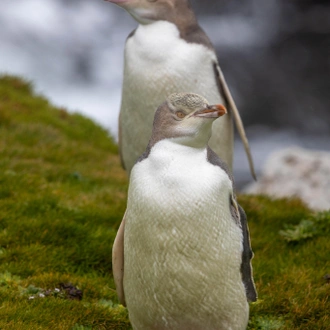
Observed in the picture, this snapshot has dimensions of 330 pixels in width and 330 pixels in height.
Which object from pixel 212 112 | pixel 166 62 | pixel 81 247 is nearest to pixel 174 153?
pixel 212 112

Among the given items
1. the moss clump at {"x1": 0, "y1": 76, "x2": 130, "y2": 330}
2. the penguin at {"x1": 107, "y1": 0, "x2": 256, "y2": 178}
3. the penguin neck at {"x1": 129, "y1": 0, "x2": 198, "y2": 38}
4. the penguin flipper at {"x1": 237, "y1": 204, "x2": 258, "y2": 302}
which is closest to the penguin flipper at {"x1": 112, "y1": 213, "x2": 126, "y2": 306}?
the moss clump at {"x1": 0, "y1": 76, "x2": 130, "y2": 330}

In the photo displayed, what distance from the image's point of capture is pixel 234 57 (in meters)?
16.8

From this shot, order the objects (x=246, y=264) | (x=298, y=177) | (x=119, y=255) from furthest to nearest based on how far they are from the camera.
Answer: (x=298, y=177), (x=119, y=255), (x=246, y=264)

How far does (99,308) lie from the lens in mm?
4988

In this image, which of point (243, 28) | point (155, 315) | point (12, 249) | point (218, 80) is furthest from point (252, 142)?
point (155, 315)

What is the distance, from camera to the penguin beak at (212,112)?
391 centimetres

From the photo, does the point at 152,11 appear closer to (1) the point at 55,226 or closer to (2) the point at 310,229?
(1) the point at 55,226

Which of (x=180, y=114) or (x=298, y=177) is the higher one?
(x=180, y=114)

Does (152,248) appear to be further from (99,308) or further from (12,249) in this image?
(12,249)

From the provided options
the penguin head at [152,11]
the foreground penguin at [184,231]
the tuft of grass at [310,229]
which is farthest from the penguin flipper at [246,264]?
the penguin head at [152,11]

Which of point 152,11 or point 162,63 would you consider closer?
point 162,63

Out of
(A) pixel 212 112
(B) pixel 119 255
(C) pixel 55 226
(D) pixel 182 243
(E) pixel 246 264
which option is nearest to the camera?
(A) pixel 212 112

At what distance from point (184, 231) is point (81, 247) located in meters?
2.22

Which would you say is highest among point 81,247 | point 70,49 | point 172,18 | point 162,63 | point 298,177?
point 172,18
